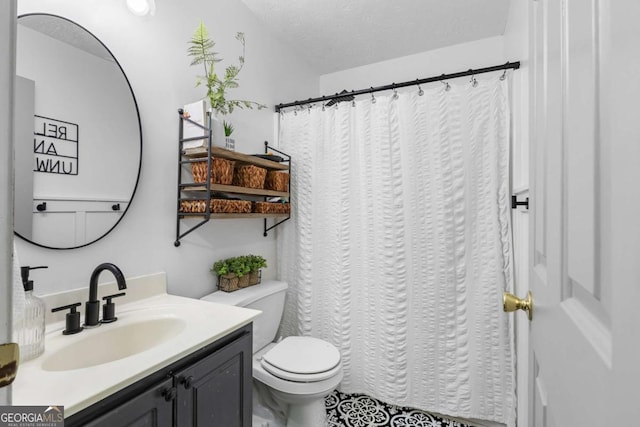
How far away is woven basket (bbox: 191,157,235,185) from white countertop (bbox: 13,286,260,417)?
1.84ft

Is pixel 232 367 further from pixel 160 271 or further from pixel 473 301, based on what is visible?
pixel 473 301

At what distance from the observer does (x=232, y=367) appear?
42.6 inches

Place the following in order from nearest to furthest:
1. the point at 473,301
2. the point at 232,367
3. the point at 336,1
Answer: the point at 232,367
the point at 473,301
the point at 336,1

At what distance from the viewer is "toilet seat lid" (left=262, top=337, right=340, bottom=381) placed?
4.81 ft

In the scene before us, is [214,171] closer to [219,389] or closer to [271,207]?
[271,207]

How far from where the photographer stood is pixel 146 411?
79cm

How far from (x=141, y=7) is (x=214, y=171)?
717mm

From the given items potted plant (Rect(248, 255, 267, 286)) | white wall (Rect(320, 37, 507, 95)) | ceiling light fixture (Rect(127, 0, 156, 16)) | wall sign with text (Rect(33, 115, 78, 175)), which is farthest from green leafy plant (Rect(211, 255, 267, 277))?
white wall (Rect(320, 37, 507, 95))

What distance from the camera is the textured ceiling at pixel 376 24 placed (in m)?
1.85

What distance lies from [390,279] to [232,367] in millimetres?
1045

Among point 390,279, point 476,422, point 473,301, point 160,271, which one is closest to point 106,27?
point 160,271

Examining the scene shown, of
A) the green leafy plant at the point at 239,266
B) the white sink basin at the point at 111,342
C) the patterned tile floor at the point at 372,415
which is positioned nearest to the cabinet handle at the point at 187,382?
the white sink basin at the point at 111,342

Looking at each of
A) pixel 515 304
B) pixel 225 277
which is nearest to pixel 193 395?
pixel 225 277

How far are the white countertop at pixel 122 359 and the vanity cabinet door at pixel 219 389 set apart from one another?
0.22 ft
